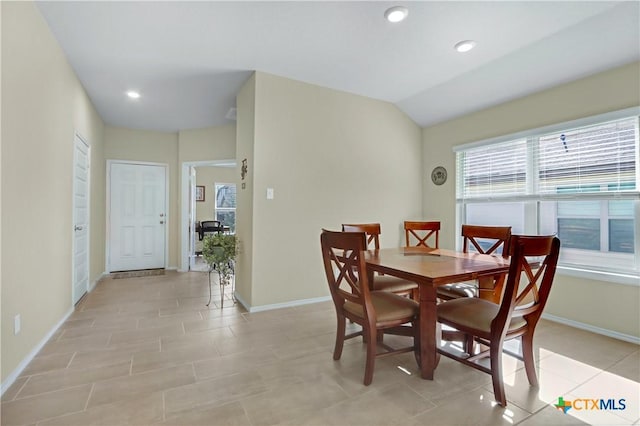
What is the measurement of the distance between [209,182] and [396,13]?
6.80m

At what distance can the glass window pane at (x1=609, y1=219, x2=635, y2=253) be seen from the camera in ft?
8.75

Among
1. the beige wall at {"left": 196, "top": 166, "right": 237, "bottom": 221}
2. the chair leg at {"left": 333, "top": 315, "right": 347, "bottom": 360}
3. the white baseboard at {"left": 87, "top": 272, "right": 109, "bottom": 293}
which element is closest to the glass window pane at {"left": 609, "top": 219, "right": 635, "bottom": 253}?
the chair leg at {"left": 333, "top": 315, "right": 347, "bottom": 360}

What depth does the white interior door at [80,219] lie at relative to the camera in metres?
3.32

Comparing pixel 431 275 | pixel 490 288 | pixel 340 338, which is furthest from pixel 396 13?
pixel 340 338

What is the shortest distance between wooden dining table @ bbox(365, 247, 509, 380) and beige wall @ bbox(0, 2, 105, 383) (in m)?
2.31

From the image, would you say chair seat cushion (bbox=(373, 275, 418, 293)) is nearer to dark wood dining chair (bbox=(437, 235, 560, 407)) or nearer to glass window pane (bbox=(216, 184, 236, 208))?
dark wood dining chair (bbox=(437, 235, 560, 407))

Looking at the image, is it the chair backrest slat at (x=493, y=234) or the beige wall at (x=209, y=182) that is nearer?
the chair backrest slat at (x=493, y=234)

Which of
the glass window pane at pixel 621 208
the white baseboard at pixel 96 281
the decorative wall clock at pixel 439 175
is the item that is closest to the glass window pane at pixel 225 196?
the white baseboard at pixel 96 281

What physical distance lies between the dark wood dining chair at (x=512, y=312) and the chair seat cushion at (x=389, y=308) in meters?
0.18

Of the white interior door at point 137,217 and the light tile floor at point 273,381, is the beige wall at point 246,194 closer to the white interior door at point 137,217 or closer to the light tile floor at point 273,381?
the light tile floor at point 273,381

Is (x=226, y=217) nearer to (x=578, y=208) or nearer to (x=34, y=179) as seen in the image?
(x=34, y=179)

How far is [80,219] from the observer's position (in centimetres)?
358

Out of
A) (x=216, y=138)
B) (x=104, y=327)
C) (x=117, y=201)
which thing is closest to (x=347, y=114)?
(x=216, y=138)

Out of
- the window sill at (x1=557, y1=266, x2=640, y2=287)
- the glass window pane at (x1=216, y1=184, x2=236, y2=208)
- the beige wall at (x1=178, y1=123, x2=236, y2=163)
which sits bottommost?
the window sill at (x1=557, y1=266, x2=640, y2=287)
